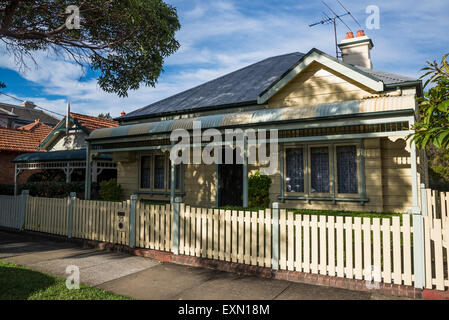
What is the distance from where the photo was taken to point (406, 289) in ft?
15.2

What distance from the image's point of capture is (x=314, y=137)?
8.44 m

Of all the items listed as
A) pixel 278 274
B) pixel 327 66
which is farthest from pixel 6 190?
pixel 278 274

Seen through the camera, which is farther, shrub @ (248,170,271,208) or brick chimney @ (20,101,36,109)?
brick chimney @ (20,101,36,109)

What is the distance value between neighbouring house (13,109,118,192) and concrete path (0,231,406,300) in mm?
8902

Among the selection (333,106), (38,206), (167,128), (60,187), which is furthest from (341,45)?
(60,187)

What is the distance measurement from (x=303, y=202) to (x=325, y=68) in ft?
14.7

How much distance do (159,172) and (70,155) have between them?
5621mm

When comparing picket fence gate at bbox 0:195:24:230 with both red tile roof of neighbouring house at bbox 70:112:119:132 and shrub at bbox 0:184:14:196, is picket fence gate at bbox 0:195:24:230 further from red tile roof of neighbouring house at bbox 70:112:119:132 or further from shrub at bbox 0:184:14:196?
shrub at bbox 0:184:14:196

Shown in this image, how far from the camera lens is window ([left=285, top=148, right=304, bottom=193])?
10641 mm

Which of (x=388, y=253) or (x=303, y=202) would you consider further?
(x=303, y=202)

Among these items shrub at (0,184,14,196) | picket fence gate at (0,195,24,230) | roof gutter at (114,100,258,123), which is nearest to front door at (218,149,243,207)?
roof gutter at (114,100,258,123)

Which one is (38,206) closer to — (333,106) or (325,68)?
(333,106)

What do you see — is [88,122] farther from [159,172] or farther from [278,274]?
[278,274]

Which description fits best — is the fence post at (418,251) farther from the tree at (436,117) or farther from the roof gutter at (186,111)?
the roof gutter at (186,111)
